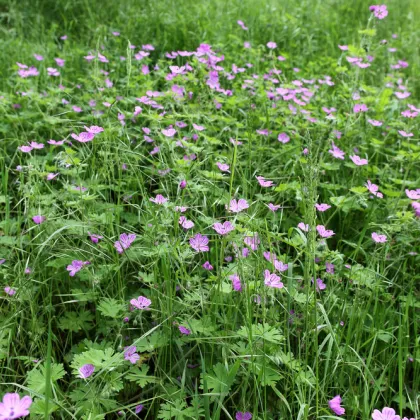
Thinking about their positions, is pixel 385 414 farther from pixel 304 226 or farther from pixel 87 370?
pixel 87 370

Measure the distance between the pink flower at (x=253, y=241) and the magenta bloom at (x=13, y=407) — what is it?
83 cm

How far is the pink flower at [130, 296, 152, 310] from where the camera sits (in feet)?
5.21

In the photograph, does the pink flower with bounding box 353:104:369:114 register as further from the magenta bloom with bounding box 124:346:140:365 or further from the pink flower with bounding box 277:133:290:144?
the magenta bloom with bounding box 124:346:140:365

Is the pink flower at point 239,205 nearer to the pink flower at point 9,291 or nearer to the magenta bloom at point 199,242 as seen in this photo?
the magenta bloom at point 199,242

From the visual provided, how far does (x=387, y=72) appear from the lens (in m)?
4.40

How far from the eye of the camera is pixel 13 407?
105cm

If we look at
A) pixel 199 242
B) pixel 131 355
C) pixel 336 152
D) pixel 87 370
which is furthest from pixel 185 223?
pixel 336 152

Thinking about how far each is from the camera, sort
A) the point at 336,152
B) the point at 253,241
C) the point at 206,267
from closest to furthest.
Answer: the point at 253,241 < the point at 206,267 < the point at 336,152

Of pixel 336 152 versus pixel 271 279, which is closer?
pixel 271 279

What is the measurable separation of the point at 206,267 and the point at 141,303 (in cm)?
30

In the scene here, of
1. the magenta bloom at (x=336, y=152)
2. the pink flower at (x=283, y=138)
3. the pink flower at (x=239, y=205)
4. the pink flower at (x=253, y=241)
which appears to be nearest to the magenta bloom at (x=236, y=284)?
the pink flower at (x=253, y=241)

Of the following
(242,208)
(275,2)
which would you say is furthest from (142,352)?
(275,2)

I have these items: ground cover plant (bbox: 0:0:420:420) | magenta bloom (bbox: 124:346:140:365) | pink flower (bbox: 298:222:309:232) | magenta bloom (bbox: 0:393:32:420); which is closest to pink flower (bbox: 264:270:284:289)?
ground cover plant (bbox: 0:0:420:420)

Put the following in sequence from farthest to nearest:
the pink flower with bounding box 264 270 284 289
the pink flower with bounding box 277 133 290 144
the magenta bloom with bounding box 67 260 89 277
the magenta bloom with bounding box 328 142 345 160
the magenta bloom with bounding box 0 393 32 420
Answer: the pink flower with bounding box 277 133 290 144 < the magenta bloom with bounding box 328 142 345 160 < the magenta bloom with bounding box 67 260 89 277 < the pink flower with bounding box 264 270 284 289 < the magenta bloom with bounding box 0 393 32 420
